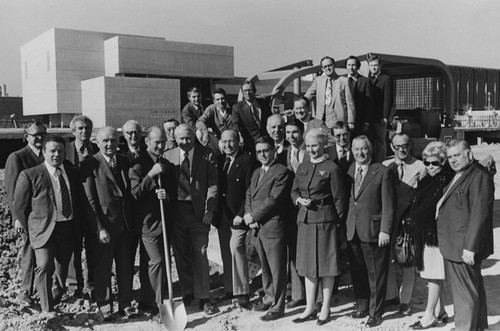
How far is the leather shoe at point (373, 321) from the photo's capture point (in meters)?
4.36

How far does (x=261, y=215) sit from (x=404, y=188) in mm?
1368

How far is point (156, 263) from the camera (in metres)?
4.84

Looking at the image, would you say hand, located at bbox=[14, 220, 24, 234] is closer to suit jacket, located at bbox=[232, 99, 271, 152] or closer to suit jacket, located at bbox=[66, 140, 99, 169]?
suit jacket, located at bbox=[66, 140, 99, 169]

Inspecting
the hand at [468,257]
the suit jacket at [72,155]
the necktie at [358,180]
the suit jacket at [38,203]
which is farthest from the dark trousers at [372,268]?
the suit jacket at [72,155]

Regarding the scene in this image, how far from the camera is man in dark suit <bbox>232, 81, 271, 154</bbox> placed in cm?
597

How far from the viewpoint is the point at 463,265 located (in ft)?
12.5

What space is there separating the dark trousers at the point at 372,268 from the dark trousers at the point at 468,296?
0.65 m

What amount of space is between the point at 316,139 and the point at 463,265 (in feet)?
5.31

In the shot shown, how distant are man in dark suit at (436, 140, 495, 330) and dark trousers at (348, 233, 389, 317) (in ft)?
1.97

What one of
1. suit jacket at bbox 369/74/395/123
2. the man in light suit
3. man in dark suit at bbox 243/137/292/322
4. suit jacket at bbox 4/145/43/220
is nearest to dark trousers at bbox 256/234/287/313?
man in dark suit at bbox 243/137/292/322

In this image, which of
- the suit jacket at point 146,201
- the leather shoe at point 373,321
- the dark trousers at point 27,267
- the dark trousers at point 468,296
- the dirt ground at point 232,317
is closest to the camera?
the dark trousers at point 468,296

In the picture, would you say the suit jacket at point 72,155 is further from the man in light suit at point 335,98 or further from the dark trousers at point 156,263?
the man in light suit at point 335,98

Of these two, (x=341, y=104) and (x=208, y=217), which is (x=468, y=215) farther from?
(x=341, y=104)

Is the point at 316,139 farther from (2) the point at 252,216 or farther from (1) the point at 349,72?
(1) the point at 349,72
